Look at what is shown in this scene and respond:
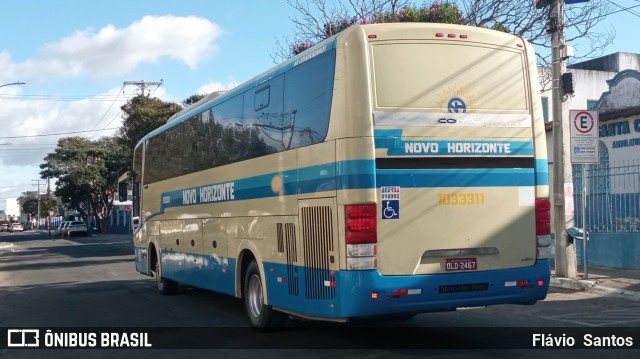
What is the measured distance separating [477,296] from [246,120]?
15.1 feet

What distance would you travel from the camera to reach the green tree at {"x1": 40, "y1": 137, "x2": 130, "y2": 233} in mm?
66500

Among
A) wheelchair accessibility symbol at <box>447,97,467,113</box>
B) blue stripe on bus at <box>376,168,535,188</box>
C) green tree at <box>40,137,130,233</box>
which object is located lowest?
blue stripe on bus at <box>376,168,535,188</box>

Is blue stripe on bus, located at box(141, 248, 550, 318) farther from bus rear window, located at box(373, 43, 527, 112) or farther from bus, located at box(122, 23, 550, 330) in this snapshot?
bus rear window, located at box(373, 43, 527, 112)

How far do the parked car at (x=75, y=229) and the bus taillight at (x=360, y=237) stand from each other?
62.4m

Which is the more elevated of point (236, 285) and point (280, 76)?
point (280, 76)

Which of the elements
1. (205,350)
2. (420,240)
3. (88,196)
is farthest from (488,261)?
(88,196)

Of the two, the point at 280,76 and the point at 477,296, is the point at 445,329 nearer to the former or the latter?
the point at 477,296

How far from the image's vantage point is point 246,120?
1037cm

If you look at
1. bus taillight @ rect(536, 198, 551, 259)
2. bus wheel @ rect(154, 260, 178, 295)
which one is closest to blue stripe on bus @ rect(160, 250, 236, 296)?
bus wheel @ rect(154, 260, 178, 295)

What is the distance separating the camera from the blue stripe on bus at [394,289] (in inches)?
287

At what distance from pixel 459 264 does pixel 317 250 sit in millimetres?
1677

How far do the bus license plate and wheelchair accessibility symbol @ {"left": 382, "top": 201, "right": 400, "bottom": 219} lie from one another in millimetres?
840

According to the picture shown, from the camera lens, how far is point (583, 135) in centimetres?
1357

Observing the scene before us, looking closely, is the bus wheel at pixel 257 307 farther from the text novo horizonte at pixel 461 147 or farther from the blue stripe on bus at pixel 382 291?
the text novo horizonte at pixel 461 147
